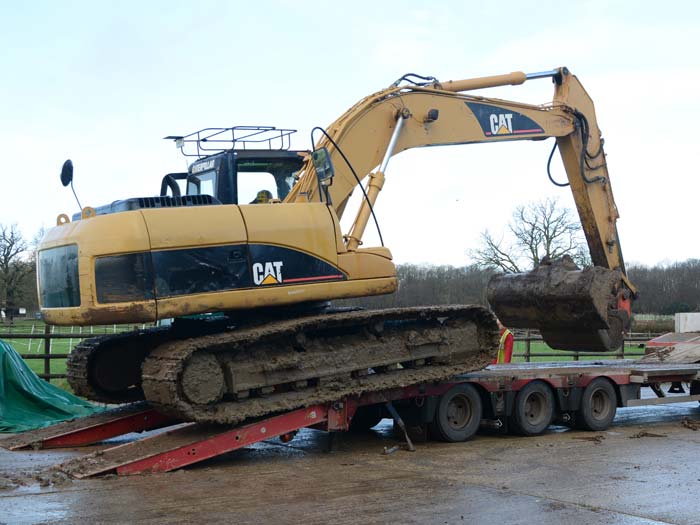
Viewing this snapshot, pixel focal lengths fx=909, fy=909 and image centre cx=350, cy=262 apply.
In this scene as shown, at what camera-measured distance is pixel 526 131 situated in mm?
14836

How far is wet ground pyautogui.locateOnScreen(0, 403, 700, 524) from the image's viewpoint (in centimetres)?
757

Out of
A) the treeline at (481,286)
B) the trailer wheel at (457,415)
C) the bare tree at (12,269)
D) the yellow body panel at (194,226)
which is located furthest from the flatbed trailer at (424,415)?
the bare tree at (12,269)

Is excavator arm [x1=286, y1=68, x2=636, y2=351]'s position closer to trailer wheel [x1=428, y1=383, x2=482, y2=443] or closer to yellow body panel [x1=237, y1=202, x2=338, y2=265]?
yellow body panel [x1=237, y1=202, x2=338, y2=265]

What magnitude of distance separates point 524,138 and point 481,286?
30.0 metres

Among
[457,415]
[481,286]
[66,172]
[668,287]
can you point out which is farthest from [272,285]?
[668,287]

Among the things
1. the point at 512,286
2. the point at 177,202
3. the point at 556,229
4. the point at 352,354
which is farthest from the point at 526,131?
the point at 556,229

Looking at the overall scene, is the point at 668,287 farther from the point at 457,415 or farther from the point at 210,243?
the point at 210,243

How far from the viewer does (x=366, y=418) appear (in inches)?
500

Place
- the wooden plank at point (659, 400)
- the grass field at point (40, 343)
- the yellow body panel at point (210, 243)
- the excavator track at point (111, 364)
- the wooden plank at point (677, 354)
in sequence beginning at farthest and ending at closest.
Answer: the grass field at point (40, 343), the wooden plank at point (677, 354), the wooden plank at point (659, 400), the excavator track at point (111, 364), the yellow body panel at point (210, 243)

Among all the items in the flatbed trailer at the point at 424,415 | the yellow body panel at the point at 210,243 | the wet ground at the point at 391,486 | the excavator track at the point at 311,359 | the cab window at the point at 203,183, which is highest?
the cab window at the point at 203,183

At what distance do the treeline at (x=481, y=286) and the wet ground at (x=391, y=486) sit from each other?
27.6 ft

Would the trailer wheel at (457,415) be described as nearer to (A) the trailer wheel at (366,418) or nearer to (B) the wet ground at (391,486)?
(B) the wet ground at (391,486)

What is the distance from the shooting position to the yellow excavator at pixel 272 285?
9.63 meters

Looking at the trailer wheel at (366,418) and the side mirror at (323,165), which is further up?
the side mirror at (323,165)
